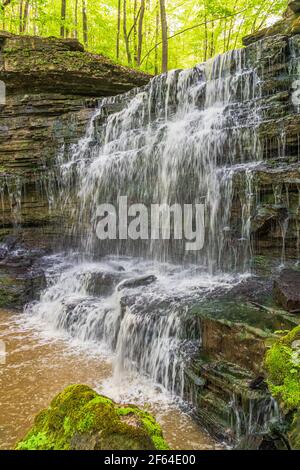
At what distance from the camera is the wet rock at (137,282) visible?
25.5 feet

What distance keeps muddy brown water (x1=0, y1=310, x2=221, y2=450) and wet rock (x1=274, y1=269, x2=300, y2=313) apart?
221 centimetres

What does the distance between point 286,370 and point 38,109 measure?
42.2 ft

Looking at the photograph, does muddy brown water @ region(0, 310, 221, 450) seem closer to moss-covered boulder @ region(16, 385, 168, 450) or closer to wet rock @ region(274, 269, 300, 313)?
moss-covered boulder @ region(16, 385, 168, 450)

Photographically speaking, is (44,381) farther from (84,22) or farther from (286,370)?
(84,22)

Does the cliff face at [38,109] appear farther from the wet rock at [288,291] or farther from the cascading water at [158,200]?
the wet rock at [288,291]

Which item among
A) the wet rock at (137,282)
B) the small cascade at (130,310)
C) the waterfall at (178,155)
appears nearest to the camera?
the small cascade at (130,310)

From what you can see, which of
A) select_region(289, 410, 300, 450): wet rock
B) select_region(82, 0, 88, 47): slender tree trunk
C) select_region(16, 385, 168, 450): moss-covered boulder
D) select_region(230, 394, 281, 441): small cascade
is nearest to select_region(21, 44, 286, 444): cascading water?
select_region(230, 394, 281, 441): small cascade

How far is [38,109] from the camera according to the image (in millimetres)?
13078

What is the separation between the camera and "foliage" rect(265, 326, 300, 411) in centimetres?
307

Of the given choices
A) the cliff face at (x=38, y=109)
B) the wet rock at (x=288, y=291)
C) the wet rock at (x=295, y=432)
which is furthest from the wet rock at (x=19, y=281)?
the wet rock at (x=295, y=432)

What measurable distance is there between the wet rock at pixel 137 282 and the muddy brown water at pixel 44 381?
1.72 m

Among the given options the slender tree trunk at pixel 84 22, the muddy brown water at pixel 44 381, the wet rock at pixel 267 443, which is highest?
the slender tree trunk at pixel 84 22

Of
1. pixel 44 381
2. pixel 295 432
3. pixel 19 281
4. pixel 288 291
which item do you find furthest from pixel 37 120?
pixel 295 432

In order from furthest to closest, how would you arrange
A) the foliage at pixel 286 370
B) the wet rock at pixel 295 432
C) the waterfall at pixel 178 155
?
the waterfall at pixel 178 155
the foliage at pixel 286 370
the wet rock at pixel 295 432
